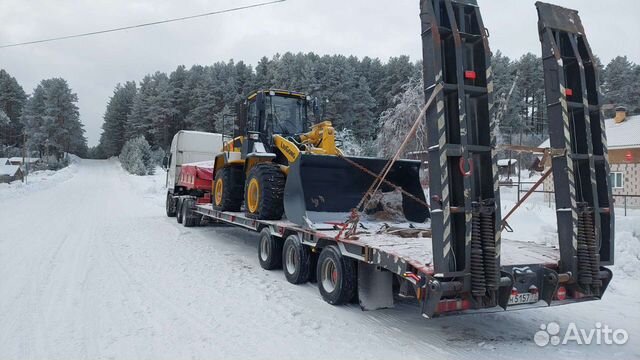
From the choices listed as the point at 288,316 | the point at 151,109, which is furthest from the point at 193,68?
the point at 288,316

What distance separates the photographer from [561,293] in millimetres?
5035

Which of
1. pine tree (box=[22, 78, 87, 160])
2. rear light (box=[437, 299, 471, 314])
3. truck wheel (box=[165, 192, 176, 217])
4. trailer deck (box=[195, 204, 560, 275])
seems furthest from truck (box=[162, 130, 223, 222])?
pine tree (box=[22, 78, 87, 160])

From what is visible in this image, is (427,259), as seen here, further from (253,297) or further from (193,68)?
(193,68)

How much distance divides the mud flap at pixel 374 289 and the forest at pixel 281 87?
25.6 m

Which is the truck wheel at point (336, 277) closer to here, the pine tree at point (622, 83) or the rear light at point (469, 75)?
the rear light at point (469, 75)

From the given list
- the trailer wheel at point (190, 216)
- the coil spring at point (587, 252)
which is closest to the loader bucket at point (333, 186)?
the coil spring at point (587, 252)

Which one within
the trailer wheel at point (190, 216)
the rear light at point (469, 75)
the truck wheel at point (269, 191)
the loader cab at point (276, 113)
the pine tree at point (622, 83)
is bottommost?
the trailer wheel at point (190, 216)

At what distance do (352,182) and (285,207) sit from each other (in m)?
1.33

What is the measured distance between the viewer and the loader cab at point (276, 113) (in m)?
9.99

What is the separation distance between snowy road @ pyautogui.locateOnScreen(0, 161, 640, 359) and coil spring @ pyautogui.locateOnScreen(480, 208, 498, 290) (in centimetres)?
81

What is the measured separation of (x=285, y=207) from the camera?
8.29 meters

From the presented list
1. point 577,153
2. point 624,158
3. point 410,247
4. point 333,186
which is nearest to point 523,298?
point 410,247

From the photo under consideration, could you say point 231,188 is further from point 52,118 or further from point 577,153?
point 52,118

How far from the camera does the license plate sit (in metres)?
4.74
